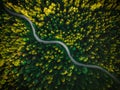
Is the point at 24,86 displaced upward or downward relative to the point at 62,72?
downward

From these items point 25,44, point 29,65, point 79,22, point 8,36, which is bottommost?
point 29,65

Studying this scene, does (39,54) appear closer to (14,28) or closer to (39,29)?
(39,29)

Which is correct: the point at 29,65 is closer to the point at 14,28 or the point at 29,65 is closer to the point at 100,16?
the point at 14,28

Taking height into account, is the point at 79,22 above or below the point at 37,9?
below

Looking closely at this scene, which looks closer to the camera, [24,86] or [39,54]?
[24,86]

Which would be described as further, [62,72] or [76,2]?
[76,2]

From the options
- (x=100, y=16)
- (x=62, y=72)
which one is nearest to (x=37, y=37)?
(x=62, y=72)

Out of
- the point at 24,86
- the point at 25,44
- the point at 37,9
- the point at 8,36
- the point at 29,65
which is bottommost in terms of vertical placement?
the point at 24,86

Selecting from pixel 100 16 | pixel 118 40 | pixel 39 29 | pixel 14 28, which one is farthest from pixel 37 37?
pixel 118 40
